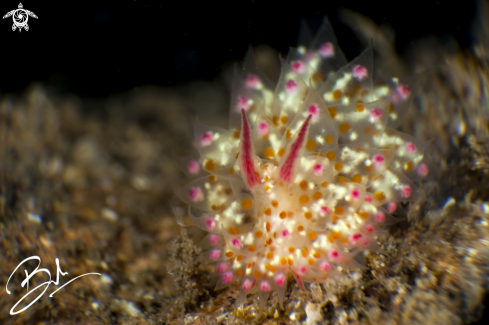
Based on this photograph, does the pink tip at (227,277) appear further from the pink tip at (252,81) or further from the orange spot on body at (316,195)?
the pink tip at (252,81)

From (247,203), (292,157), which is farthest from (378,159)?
(247,203)

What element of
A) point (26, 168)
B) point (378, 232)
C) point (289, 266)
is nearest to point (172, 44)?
point (26, 168)

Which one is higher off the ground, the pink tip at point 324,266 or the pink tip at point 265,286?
the pink tip at point 324,266

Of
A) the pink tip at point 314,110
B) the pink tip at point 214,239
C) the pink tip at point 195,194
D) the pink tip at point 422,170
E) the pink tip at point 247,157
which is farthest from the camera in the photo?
the pink tip at point 422,170

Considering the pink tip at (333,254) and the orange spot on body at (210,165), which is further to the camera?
the pink tip at (333,254)

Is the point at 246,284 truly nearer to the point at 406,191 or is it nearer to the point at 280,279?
the point at 280,279

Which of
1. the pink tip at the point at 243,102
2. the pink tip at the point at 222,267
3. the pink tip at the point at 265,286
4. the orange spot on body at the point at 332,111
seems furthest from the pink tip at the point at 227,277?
the orange spot on body at the point at 332,111

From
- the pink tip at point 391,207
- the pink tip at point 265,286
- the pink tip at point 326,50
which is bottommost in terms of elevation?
the pink tip at point 265,286
